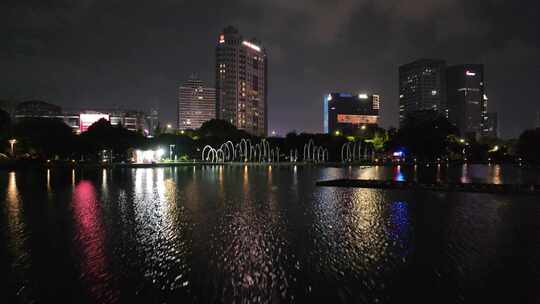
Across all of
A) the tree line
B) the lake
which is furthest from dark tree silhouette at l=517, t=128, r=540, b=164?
the lake

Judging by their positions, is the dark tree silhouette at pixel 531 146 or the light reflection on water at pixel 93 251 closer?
the light reflection on water at pixel 93 251

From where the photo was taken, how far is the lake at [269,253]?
26.9ft

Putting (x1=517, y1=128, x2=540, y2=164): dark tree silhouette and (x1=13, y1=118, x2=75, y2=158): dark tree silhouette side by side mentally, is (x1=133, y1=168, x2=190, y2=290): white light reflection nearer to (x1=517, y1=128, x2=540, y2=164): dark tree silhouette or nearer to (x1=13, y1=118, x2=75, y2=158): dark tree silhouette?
(x1=13, y1=118, x2=75, y2=158): dark tree silhouette

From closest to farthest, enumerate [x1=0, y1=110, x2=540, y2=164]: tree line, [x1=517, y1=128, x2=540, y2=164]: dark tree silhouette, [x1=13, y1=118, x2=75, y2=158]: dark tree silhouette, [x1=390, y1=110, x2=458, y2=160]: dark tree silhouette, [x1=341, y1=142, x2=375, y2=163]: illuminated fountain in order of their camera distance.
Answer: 1. [x1=13, y1=118, x2=75, y2=158]: dark tree silhouette
2. [x1=0, y1=110, x2=540, y2=164]: tree line
3. [x1=517, y1=128, x2=540, y2=164]: dark tree silhouette
4. [x1=390, y1=110, x2=458, y2=160]: dark tree silhouette
5. [x1=341, y1=142, x2=375, y2=163]: illuminated fountain

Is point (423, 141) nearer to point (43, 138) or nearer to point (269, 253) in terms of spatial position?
point (43, 138)

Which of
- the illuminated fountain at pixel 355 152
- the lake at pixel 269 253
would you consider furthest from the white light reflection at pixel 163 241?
the illuminated fountain at pixel 355 152

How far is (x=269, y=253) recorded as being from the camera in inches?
432

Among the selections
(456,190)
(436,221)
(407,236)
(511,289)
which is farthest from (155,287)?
(456,190)

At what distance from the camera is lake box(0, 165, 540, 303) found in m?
8.19

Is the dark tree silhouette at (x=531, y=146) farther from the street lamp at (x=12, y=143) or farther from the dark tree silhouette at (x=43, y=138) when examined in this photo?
the street lamp at (x=12, y=143)

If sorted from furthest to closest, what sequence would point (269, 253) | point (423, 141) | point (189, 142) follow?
point (189, 142)
point (423, 141)
point (269, 253)

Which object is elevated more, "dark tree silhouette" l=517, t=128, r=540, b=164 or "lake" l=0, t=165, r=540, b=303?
"dark tree silhouette" l=517, t=128, r=540, b=164

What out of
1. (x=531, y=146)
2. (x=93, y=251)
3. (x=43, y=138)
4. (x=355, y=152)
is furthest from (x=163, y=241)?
(x=355, y=152)

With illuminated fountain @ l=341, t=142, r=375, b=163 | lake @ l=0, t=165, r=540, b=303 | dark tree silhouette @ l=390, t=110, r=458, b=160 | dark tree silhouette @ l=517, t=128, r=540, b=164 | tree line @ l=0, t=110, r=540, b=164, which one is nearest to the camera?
lake @ l=0, t=165, r=540, b=303
